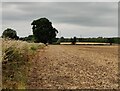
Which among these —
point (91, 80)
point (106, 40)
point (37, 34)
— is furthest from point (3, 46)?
point (106, 40)

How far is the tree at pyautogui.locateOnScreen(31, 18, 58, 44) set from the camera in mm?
109000

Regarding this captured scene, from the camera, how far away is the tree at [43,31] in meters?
109

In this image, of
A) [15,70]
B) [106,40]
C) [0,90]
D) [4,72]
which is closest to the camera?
[0,90]

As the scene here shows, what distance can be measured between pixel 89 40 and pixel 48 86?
125m

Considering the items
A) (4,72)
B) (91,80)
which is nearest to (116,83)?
(91,80)

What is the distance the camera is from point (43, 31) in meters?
109

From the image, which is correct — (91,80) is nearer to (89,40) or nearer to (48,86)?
(48,86)

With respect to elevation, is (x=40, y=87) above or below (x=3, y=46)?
below

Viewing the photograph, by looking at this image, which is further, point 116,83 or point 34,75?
point 34,75

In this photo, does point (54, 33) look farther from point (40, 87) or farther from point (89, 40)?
point (40, 87)

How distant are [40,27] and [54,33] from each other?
479 cm

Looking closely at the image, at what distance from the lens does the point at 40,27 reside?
366 ft

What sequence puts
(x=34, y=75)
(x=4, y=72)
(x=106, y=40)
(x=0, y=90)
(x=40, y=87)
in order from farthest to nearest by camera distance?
1. (x=106, y=40)
2. (x=34, y=75)
3. (x=4, y=72)
4. (x=40, y=87)
5. (x=0, y=90)

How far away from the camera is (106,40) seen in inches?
5022
